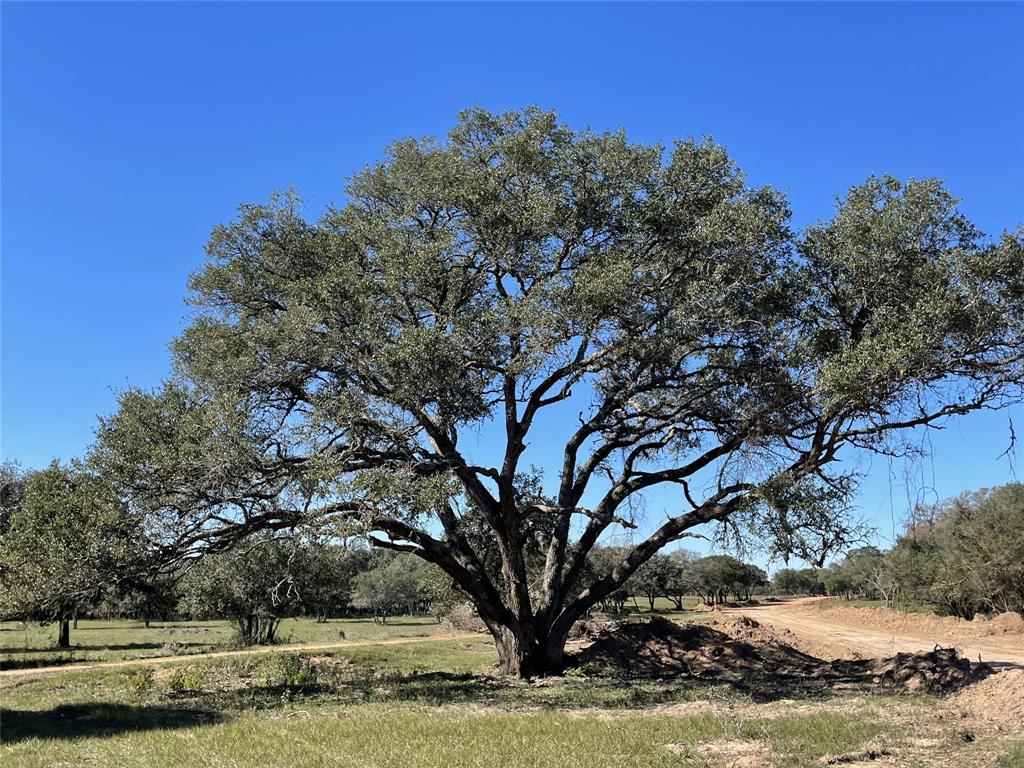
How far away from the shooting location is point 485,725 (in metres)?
11.1

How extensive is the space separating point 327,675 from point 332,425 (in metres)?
9.09

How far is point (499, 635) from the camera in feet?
63.5

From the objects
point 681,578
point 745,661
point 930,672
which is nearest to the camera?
point 930,672

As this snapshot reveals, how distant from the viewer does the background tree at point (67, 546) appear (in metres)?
13.7


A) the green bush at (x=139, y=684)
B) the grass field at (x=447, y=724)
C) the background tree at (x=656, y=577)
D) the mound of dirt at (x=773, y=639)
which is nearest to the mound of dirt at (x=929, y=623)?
the mound of dirt at (x=773, y=639)

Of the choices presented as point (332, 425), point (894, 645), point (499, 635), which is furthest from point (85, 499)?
point (894, 645)

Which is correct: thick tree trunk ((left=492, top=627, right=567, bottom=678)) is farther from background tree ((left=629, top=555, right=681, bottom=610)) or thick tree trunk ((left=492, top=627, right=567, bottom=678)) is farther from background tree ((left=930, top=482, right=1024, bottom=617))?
background tree ((left=629, top=555, right=681, bottom=610))

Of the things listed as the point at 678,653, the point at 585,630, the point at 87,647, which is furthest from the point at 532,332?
the point at 87,647

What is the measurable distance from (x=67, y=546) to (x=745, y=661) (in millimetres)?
19709

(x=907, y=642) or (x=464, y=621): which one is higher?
(x=464, y=621)

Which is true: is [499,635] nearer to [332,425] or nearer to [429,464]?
[429,464]

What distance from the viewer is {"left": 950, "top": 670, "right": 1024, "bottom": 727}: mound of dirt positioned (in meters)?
11.3

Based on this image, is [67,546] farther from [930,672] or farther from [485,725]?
[930,672]

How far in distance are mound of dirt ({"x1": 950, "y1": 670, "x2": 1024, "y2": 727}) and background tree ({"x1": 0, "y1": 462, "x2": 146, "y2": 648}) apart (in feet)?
49.4
